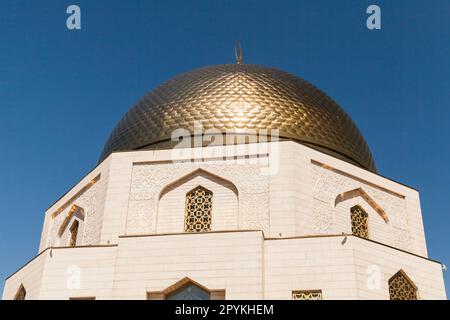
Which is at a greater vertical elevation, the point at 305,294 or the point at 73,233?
the point at 73,233

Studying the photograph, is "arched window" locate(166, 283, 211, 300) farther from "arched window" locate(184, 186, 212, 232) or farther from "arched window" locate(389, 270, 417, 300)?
"arched window" locate(389, 270, 417, 300)

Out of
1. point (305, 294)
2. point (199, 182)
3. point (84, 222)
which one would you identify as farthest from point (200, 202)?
point (305, 294)

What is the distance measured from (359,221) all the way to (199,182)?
300 centimetres

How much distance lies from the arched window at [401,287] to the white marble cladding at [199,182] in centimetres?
213

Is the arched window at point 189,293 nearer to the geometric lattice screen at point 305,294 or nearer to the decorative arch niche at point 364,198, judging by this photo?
the geometric lattice screen at point 305,294

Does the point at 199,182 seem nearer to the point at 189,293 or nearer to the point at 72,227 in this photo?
the point at 189,293

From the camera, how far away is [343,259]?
27.4 ft

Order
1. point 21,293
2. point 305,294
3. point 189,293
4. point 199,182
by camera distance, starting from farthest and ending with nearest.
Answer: point 199,182 < point 21,293 < point 189,293 < point 305,294

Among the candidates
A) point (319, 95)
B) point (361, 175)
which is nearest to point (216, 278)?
point (361, 175)

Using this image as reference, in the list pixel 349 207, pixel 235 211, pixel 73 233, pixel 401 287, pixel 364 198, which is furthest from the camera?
pixel 73 233

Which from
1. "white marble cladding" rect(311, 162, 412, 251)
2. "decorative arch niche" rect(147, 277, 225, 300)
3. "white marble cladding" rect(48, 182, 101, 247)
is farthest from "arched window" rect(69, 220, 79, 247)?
"white marble cladding" rect(311, 162, 412, 251)

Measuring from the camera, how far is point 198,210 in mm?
9938
